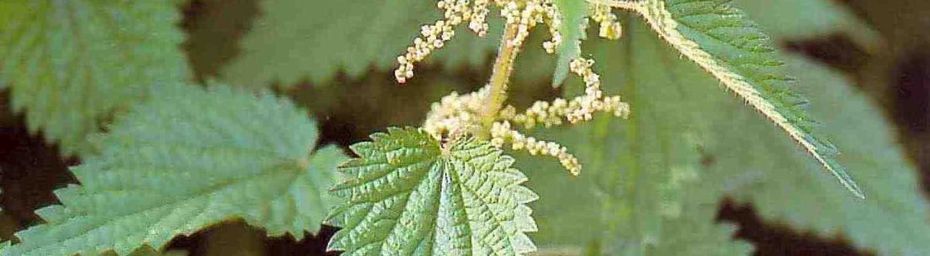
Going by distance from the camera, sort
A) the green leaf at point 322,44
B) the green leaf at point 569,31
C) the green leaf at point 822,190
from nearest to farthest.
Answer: the green leaf at point 569,31 < the green leaf at point 322,44 < the green leaf at point 822,190

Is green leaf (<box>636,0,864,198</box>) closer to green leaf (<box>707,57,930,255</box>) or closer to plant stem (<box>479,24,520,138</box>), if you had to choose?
plant stem (<box>479,24,520,138</box>)

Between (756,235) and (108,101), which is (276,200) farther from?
(756,235)

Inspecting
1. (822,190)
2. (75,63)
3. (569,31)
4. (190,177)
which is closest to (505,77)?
(569,31)

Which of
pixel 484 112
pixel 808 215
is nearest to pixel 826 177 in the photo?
pixel 808 215

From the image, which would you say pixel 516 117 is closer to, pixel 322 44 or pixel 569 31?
pixel 569 31

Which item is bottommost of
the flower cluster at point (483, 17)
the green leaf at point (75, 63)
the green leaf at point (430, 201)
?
the green leaf at point (430, 201)

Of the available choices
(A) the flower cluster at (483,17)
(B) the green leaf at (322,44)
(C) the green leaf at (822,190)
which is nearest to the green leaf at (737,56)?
(A) the flower cluster at (483,17)

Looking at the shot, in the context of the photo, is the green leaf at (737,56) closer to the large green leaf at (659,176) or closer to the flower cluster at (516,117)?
the flower cluster at (516,117)
